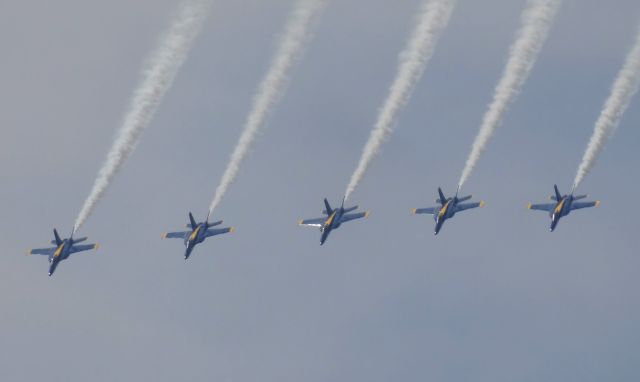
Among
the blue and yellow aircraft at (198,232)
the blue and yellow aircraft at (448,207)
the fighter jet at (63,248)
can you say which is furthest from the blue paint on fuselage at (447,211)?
the fighter jet at (63,248)

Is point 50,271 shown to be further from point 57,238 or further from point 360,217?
point 360,217

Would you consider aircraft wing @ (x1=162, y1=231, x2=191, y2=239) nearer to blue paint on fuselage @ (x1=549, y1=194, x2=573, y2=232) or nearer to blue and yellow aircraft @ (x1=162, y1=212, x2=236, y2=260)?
blue and yellow aircraft @ (x1=162, y1=212, x2=236, y2=260)

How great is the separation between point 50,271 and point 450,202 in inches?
1094

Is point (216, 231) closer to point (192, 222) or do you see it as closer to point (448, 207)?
point (192, 222)

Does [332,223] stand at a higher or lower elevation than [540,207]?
lower

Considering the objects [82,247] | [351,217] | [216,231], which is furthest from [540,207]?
[82,247]

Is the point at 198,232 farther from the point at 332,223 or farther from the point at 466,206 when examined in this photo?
the point at 466,206

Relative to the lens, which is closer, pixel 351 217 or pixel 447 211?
pixel 447 211

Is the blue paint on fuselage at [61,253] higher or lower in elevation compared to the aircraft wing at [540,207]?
lower

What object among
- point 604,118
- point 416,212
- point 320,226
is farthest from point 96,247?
point 604,118

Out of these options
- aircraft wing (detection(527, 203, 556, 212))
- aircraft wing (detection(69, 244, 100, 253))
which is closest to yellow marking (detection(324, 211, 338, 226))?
aircraft wing (detection(527, 203, 556, 212))

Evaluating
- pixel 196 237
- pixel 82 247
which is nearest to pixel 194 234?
pixel 196 237

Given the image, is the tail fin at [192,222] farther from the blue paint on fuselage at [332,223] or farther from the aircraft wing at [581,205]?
the aircraft wing at [581,205]

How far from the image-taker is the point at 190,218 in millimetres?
101188
